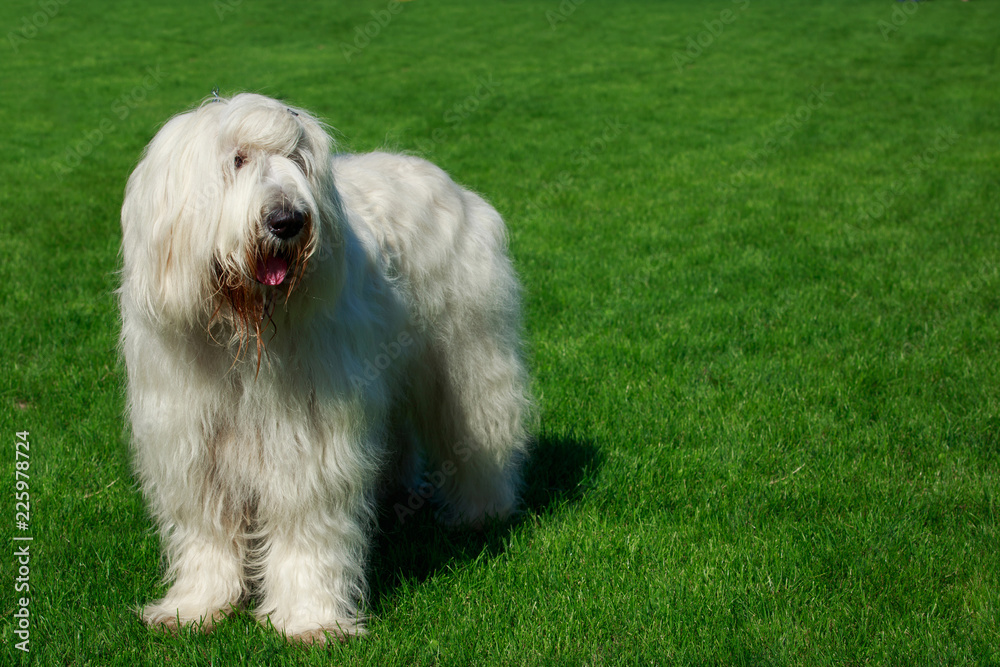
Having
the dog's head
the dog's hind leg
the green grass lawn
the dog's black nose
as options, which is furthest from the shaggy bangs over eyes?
the green grass lawn

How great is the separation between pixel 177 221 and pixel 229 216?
0.76 ft

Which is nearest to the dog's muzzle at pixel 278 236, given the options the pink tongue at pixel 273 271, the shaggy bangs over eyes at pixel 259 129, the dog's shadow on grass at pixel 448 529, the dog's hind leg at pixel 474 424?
the pink tongue at pixel 273 271

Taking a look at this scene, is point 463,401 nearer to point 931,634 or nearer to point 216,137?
point 216,137

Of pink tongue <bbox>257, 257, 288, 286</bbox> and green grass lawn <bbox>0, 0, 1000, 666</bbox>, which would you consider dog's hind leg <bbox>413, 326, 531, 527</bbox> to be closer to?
green grass lawn <bbox>0, 0, 1000, 666</bbox>

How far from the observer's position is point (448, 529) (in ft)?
14.7

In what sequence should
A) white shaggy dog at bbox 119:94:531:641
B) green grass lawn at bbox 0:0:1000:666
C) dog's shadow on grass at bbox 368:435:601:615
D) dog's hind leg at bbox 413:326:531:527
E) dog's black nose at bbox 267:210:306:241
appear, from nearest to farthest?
dog's black nose at bbox 267:210:306:241
white shaggy dog at bbox 119:94:531:641
green grass lawn at bbox 0:0:1000:666
dog's shadow on grass at bbox 368:435:601:615
dog's hind leg at bbox 413:326:531:527

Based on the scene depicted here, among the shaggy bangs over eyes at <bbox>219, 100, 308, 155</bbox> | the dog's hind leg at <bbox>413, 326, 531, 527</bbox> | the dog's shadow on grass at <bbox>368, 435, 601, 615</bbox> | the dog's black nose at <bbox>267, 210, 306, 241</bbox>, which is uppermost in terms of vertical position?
the shaggy bangs over eyes at <bbox>219, 100, 308, 155</bbox>

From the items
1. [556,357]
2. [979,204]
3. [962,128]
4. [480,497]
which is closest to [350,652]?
[480,497]

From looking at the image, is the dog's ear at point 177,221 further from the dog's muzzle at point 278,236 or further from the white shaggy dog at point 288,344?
the dog's muzzle at point 278,236

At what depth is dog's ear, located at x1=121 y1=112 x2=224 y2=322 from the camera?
9.39 feet

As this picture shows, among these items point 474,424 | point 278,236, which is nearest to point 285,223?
point 278,236

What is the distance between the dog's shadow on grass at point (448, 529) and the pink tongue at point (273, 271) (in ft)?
5.22

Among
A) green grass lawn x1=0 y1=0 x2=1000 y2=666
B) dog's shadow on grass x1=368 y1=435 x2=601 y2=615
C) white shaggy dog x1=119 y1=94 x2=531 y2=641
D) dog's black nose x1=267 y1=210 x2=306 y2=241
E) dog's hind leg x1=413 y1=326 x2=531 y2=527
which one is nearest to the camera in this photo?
dog's black nose x1=267 y1=210 x2=306 y2=241

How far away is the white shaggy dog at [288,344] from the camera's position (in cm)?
291
